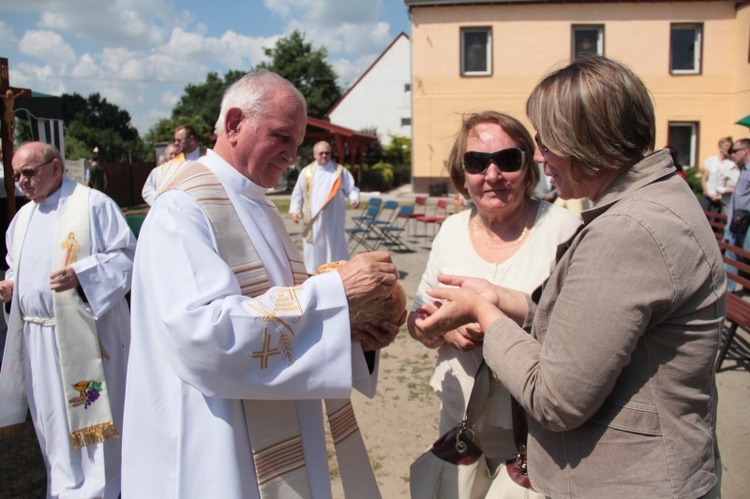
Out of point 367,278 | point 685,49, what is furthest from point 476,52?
point 367,278

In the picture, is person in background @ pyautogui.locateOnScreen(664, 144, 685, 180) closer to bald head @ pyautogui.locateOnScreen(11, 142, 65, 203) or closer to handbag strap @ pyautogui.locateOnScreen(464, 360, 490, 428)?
handbag strap @ pyautogui.locateOnScreen(464, 360, 490, 428)

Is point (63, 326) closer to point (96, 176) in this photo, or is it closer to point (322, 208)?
point (322, 208)

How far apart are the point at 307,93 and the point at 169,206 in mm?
53315

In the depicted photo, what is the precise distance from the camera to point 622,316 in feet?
4.28

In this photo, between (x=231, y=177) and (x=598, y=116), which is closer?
(x=598, y=116)

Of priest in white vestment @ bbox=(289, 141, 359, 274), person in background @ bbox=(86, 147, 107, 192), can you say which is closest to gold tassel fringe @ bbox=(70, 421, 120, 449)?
priest in white vestment @ bbox=(289, 141, 359, 274)

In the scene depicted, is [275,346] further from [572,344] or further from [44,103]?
[44,103]

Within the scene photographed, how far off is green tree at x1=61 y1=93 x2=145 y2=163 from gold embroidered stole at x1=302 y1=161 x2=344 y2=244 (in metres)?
35.0

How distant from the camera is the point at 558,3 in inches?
841

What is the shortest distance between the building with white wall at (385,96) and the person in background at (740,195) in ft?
106

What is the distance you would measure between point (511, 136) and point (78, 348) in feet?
9.16

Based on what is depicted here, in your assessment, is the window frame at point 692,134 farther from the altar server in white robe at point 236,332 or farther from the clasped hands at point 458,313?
the altar server in white robe at point 236,332

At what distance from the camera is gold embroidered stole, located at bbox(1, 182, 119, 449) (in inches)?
139

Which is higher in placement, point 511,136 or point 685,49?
point 685,49
